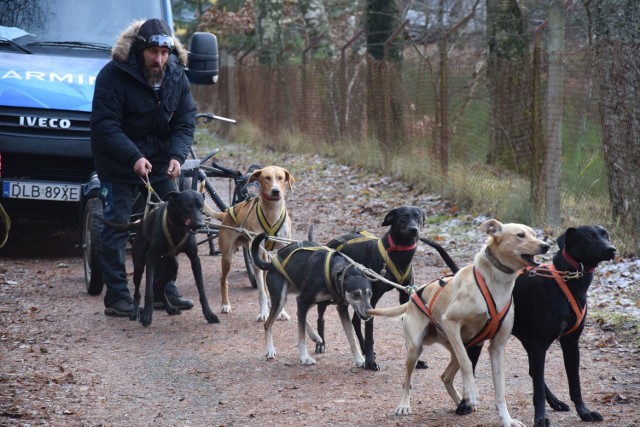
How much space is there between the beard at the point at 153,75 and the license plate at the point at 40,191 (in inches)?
95.0

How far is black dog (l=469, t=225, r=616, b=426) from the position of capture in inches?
197

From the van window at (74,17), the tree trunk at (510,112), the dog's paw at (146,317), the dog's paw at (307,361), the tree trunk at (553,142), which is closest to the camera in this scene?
the dog's paw at (307,361)

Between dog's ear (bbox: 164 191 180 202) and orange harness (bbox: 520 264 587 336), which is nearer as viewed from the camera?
orange harness (bbox: 520 264 587 336)

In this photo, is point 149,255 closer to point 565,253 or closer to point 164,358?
point 164,358

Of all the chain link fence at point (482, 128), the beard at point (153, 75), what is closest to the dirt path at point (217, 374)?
the beard at point (153, 75)

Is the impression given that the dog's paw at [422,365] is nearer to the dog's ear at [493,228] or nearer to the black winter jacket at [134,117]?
the dog's ear at [493,228]

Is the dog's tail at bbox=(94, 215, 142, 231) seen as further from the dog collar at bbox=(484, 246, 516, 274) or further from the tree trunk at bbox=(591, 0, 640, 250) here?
the tree trunk at bbox=(591, 0, 640, 250)

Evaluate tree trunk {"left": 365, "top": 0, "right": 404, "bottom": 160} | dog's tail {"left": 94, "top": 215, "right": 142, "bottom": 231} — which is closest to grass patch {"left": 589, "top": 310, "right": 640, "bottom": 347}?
dog's tail {"left": 94, "top": 215, "right": 142, "bottom": 231}

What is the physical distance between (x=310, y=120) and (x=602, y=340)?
49.9ft

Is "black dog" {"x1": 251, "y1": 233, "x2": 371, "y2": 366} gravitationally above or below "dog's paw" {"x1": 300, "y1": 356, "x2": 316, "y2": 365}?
above

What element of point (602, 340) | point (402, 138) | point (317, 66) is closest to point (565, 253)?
point (602, 340)

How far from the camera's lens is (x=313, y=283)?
6.30 metres

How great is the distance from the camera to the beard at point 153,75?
7.66 meters

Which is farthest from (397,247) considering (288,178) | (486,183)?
(486,183)
